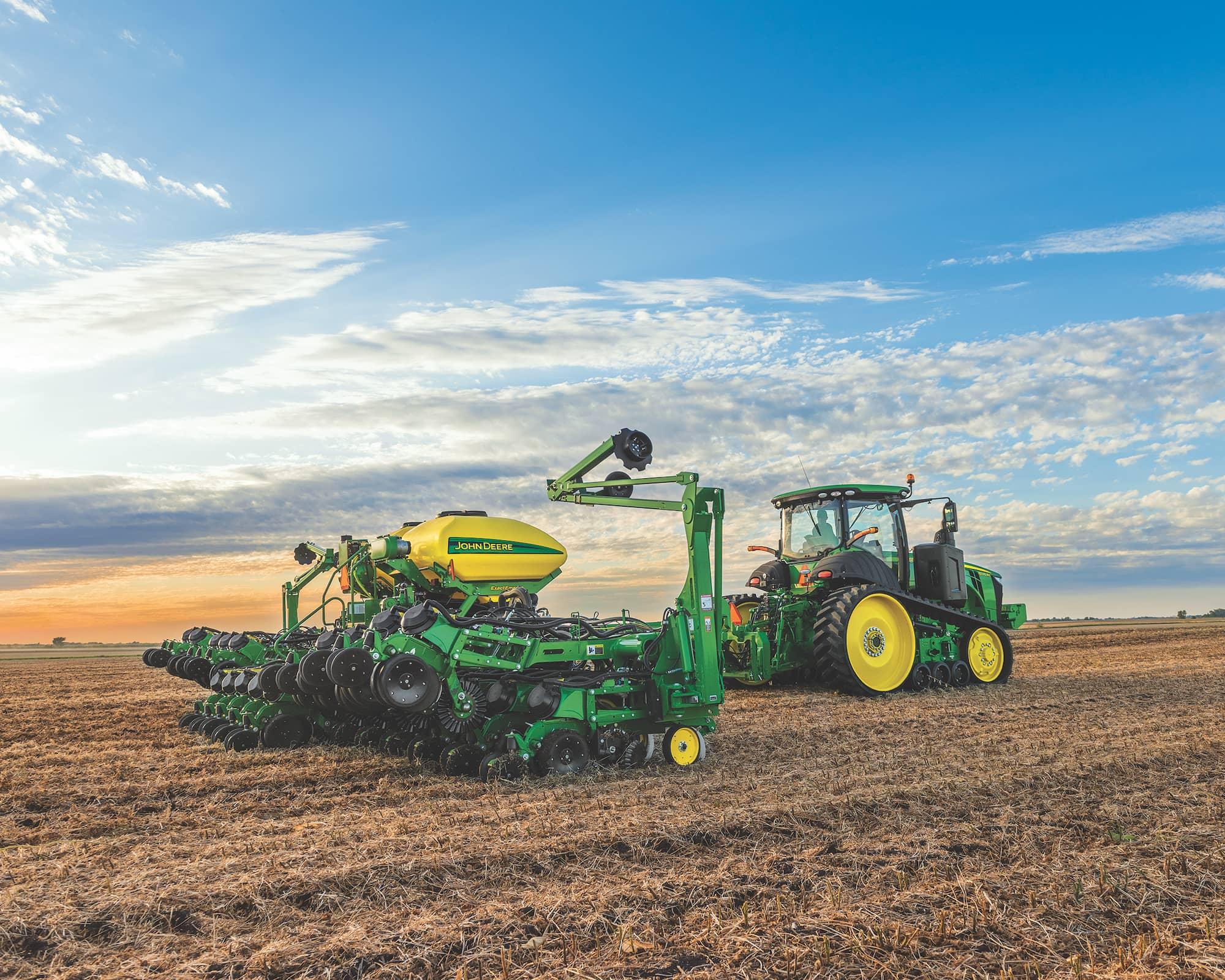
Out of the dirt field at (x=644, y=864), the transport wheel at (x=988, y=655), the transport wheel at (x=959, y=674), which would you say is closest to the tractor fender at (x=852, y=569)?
the transport wheel at (x=959, y=674)

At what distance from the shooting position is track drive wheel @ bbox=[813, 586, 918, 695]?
1239cm

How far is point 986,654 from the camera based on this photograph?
1488cm

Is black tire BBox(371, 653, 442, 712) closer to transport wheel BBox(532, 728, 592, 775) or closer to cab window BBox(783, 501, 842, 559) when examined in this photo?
transport wheel BBox(532, 728, 592, 775)

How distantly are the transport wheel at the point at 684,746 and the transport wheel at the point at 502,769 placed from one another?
1.27 m

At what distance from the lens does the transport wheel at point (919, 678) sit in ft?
44.1

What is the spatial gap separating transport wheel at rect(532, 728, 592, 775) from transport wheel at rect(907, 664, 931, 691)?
298 inches

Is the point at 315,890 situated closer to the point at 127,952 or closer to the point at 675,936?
the point at 127,952

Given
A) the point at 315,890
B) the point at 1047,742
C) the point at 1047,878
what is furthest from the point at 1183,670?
the point at 315,890

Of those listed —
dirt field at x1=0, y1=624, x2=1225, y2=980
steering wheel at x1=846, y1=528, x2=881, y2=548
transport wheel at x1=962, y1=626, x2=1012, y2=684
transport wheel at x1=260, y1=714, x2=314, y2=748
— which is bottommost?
dirt field at x1=0, y1=624, x2=1225, y2=980

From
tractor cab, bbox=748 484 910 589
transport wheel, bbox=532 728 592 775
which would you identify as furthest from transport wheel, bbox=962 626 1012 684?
transport wheel, bbox=532 728 592 775

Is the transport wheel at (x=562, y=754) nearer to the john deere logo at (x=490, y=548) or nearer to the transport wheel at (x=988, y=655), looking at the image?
the john deere logo at (x=490, y=548)

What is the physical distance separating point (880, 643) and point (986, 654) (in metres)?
2.90

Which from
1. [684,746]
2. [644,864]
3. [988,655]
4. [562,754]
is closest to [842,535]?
[988,655]

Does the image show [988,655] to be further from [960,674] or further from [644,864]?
[644,864]
